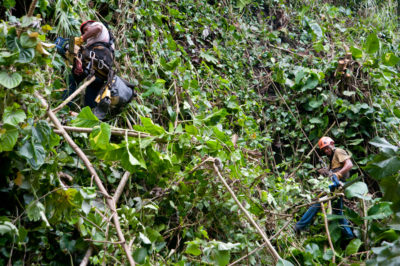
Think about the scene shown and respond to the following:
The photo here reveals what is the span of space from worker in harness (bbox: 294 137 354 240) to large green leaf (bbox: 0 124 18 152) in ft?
9.75

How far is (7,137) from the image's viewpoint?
5.98ft

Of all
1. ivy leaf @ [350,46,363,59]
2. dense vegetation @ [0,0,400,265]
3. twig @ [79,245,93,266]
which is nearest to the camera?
dense vegetation @ [0,0,400,265]

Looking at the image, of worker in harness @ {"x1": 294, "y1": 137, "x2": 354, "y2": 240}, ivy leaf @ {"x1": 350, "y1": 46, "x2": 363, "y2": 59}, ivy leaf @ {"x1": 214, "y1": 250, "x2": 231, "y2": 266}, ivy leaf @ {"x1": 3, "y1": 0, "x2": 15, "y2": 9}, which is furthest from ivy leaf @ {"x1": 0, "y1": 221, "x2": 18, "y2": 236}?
ivy leaf @ {"x1": 350, "y1": 46, "x2": 363, "y2": 59}

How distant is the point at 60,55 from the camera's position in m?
3.26

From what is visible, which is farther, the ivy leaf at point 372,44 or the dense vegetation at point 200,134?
the ivy leaf at point 372,44

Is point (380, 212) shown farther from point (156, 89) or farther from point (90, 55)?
point (90, 55)

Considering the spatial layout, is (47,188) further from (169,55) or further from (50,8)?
(169,55)

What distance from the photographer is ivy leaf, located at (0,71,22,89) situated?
1806 mm

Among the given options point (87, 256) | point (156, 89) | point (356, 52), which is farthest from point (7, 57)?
point (356, 52)

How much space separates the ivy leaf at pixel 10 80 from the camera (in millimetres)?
1806

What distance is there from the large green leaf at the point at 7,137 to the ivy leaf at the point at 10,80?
20 centimetres

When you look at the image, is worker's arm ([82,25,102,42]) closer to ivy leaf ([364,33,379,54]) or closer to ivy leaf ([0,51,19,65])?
ivy leaf ([0,51,19,65])

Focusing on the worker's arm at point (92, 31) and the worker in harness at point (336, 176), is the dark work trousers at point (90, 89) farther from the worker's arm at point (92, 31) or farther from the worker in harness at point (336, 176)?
the worker in harness at point (336, 176)

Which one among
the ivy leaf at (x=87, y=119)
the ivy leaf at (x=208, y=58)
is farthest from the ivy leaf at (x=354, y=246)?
the ivy leaf at (x=208, y=58)
